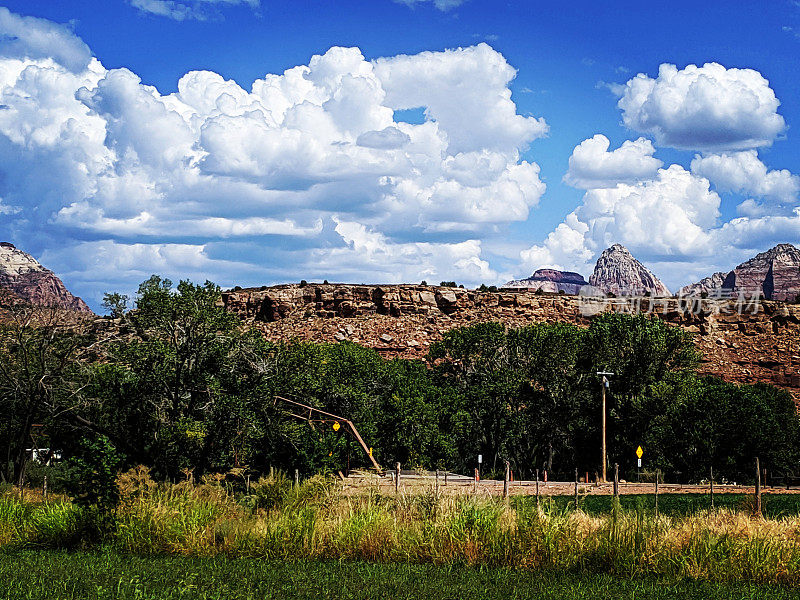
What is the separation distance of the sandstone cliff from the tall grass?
234 feet

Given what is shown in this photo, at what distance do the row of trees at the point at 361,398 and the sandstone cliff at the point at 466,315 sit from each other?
2601 centimetres

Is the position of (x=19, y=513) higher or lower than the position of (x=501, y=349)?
lower

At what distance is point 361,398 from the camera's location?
44.4 meters

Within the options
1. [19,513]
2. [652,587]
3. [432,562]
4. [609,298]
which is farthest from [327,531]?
[609,298]

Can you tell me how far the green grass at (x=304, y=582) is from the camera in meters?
11.1

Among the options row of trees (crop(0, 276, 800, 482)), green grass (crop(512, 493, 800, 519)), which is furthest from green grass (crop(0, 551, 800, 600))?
green grass (crop(512, 493, 800, 519))

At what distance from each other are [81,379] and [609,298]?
84.6 meters

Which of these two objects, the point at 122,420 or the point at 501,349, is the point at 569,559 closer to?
the point at 122,420

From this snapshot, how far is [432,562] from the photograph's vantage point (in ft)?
46.8

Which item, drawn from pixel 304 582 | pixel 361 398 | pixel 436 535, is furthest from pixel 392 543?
pixel 361 398

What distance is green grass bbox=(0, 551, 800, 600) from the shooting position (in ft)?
36.4

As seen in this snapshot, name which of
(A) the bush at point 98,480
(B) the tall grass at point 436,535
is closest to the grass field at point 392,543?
(B) the tall grass at point 436,535

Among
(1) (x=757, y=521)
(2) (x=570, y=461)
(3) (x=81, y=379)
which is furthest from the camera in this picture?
(2) (x=570, y=461)

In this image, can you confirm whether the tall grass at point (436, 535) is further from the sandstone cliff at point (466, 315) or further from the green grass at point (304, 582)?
the sandstone cliff at point (466, 315)
